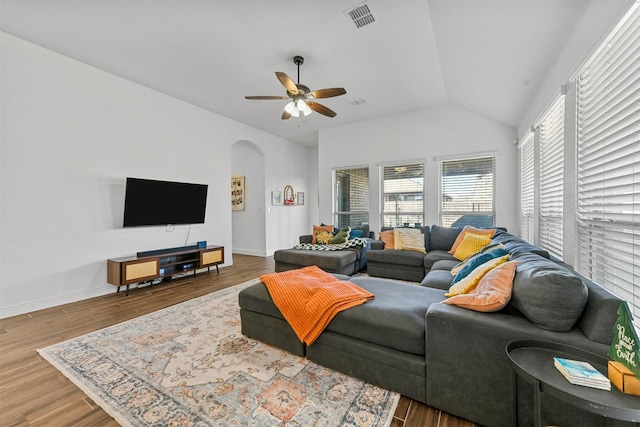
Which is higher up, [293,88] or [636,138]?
[293,88]

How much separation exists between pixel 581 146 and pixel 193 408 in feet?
10.5

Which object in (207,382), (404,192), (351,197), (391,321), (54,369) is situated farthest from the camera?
(351,197)

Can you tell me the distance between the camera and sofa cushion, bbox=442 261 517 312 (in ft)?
4.71

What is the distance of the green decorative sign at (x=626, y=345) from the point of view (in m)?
0.87

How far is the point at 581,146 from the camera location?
77.5 inches

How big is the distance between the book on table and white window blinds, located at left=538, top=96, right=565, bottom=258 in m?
1.99

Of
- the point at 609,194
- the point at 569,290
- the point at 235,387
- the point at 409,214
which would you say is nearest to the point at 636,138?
the point at 609,194

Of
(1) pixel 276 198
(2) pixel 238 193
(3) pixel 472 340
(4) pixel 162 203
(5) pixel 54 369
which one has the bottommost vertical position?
(5) pixel 54 369

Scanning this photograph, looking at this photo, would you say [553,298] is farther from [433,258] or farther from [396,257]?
[396,257]

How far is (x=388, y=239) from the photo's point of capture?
4.62 m

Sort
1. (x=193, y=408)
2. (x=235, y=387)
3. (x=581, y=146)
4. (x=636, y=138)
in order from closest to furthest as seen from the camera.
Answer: (x=636, y=138)
(x=193, y=408)
(x=235, y=387)
(x=581, y=146)

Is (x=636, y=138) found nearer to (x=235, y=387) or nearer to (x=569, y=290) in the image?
(x=569, y=290)

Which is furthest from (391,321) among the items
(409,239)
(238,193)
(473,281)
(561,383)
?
(238,193)

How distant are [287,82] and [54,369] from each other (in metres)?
3.20
